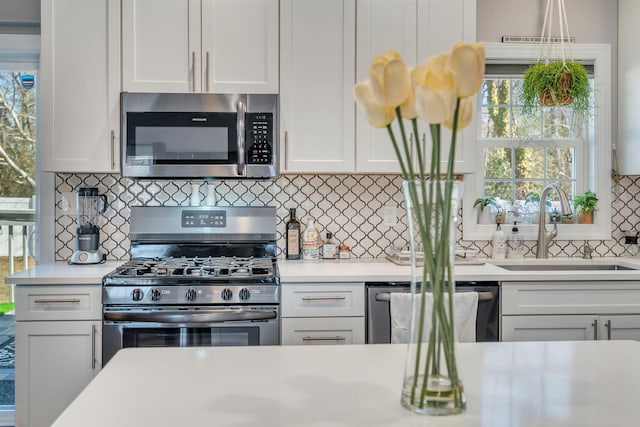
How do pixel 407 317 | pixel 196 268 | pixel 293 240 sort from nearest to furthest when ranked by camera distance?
pixel 407 317 < pixel 196 268 < pixel 293 240

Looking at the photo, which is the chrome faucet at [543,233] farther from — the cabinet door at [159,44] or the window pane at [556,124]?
the cabinet door at [159,44]

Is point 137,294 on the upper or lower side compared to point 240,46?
lower

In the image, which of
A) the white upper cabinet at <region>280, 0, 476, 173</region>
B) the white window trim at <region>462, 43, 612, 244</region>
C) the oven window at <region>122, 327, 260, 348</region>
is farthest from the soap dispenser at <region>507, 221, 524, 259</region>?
the oven window at <region>122, 327, 260, 348</region>

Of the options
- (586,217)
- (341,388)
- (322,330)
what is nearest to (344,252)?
(322,330)

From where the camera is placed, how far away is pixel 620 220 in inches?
135

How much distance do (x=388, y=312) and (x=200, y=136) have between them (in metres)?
1.29

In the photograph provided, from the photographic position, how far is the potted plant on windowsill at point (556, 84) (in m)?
2.97

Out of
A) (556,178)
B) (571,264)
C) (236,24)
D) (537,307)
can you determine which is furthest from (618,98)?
(236,24)

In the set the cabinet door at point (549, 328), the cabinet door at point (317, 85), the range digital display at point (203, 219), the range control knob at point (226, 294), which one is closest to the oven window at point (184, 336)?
the range control knob at point (226, 294)

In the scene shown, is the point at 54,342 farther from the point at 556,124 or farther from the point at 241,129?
the point at 556,124

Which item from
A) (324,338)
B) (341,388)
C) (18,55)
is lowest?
(324,338)

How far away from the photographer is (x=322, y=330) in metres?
2.65

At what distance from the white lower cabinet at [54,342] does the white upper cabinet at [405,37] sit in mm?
1513

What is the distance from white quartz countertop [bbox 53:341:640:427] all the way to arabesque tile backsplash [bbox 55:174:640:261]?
191 centimetres
